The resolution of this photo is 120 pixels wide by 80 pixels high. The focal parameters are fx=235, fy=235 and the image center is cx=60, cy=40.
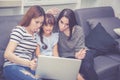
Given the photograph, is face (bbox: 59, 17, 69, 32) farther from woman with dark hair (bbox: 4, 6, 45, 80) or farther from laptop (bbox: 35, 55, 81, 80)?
laptop (bbox: 35, 55, 81, 80)

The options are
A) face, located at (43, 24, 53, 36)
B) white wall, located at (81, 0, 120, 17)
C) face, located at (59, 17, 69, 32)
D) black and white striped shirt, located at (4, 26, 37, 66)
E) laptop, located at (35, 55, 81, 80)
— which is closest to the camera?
laptop, located at (35, 55, 81, 80)

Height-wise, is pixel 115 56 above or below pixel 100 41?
below

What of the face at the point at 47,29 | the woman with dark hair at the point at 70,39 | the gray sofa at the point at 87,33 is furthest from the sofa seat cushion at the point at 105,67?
the face at the point at 47,29

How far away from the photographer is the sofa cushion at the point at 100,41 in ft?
8.60

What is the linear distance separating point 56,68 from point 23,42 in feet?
1.21

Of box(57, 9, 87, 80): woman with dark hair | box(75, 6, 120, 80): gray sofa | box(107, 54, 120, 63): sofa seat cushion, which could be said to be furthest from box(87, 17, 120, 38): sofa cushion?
box(57, 9, 87, 80): woman with dark hair

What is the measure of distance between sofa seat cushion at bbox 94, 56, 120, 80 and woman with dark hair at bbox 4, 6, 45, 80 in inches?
28.7

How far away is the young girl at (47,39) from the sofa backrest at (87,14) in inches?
27.3

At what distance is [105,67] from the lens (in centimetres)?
240

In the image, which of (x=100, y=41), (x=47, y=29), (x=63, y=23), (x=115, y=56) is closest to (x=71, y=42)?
(x=63, y=23)

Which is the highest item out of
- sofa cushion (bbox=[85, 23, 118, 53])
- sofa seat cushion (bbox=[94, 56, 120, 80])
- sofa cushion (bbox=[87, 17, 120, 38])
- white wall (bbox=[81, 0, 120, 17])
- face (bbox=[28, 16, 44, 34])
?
face (bbox=[28, 16, 44, 34])

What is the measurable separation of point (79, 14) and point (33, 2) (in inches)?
22.3

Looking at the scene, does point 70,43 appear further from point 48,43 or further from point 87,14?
point 87,14

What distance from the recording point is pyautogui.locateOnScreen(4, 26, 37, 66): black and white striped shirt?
1.91 meters
